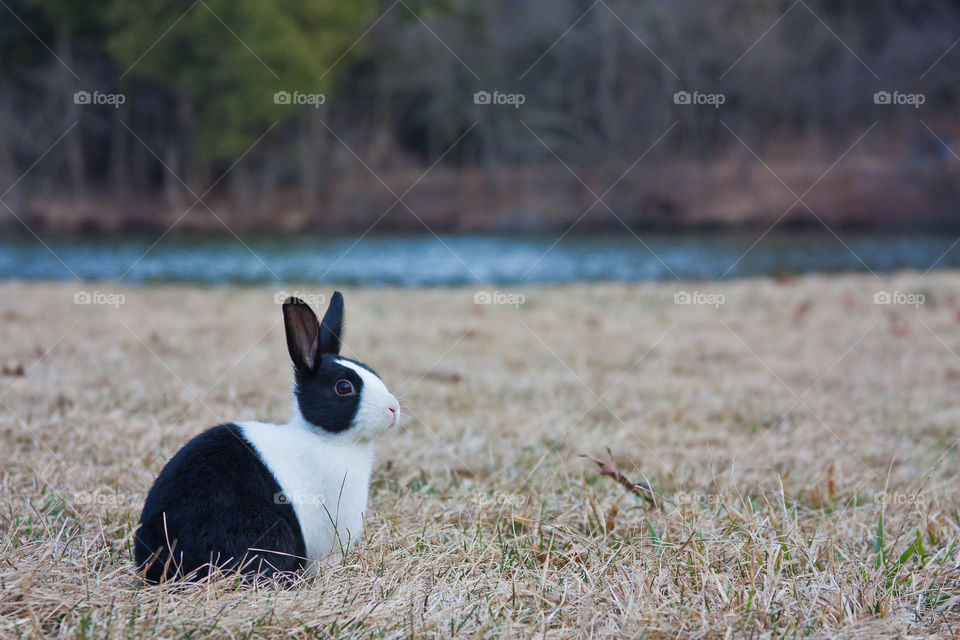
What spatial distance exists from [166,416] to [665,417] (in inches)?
104

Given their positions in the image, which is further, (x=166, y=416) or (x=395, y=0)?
(x=395, y=0)

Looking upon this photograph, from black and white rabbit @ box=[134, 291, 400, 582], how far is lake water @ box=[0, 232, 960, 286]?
9.99 metres

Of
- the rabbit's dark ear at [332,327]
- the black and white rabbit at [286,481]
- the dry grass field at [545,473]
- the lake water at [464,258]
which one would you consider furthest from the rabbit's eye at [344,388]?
the lake water at [464,258]

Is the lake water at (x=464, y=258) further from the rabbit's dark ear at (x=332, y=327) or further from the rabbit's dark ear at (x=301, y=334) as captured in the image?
the rabbit's dark ear at (x=301, y=334)

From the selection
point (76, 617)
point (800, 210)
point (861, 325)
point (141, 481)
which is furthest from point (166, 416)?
point (800, 210)

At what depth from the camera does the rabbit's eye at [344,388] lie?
231 centimetres

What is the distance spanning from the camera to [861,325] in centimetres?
734

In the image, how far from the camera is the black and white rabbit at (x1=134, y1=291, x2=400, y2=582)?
2.10m

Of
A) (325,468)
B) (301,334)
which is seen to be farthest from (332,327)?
(325,468)

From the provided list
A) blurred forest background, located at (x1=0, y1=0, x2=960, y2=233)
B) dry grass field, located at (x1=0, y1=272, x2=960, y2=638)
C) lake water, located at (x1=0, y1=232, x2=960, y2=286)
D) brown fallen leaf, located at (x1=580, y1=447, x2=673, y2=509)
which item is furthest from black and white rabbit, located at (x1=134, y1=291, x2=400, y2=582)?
blurred forest background, located at (x1=0, y1=0, x2=960, y2=233)

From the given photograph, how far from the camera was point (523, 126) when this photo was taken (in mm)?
29156

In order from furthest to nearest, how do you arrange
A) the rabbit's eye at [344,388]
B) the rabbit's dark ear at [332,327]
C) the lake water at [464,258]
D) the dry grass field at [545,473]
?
the lake water at [464,258] < the rabbit's dark ear at [332,327] < the rabbit's eye at [344,388] < the dry grass field at [545,473]

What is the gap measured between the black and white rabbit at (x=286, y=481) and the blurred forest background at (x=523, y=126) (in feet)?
77.0

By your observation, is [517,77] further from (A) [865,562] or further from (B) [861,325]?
(A) [865,562]
